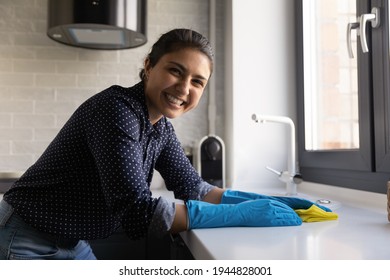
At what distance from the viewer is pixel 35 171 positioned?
1.03m

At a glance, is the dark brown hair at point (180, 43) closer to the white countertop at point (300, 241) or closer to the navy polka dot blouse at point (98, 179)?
the navy polka dot blouse at point (98, 179)

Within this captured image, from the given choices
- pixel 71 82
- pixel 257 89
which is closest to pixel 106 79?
pixel 71 82

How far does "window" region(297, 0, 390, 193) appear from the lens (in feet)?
4.71

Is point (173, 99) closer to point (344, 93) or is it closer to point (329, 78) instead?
point (344, 93)

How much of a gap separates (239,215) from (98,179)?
36 cm

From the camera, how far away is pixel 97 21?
5.80ft

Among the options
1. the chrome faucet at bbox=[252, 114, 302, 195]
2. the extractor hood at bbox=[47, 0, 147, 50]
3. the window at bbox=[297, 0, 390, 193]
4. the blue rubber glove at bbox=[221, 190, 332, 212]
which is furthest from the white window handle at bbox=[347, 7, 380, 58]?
the extractor hood at bbox=[47, 0, 147, 50]

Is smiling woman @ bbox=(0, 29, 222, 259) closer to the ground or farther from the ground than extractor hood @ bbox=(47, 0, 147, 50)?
closer to the ground

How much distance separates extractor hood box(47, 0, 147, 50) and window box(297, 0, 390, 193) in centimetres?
84

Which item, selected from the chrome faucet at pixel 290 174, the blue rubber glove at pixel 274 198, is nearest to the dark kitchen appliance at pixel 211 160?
the chrome faucet at pixel 290 174

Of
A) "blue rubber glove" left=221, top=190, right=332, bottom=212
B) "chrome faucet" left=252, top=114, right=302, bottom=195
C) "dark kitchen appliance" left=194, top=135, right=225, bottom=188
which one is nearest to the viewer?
"blue rubber glove" left=221, top=190, right=332, bottom=212

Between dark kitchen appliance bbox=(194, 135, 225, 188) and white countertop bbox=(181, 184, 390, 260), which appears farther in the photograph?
dark kitchen appliance bbox=(194, 135, 225, 188)

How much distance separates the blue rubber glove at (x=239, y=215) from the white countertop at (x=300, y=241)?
0.06 ft

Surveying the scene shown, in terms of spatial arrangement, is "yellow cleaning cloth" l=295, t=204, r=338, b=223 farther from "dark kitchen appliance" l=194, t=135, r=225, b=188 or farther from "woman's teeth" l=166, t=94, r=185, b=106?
"dark kitchen appliance" l=194, t=135, r=225, b=188
